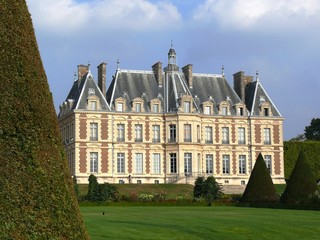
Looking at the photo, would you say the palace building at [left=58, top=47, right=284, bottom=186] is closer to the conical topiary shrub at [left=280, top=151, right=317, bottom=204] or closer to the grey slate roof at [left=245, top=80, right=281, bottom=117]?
the grey slate roof at [left=245, top=80, right=281, bottom=117]

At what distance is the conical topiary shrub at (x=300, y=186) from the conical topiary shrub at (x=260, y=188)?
84.8 inches

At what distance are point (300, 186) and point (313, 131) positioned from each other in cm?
4280

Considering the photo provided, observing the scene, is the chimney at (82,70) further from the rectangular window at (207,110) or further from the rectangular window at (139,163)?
the rectangular window at (207,110)

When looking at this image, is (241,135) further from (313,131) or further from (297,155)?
(313,131)

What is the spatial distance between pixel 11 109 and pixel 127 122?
38.5 metres

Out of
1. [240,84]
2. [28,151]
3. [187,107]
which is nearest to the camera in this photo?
[28,151]

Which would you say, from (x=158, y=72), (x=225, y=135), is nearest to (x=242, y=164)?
(x=225, y=135)

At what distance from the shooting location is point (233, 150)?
4719 cm

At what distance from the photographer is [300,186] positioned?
2716 centimetres

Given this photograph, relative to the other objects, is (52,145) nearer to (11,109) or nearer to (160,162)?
(11,109)

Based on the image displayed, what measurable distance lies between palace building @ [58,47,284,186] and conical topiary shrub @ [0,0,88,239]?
3692 cm

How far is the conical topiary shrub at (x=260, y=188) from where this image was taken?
29875 millimetres

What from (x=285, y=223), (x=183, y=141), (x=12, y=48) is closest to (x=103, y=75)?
(x=183, y=141)

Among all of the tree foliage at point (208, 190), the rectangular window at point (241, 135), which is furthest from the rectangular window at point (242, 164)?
the tree foliage at point (208, 190)
